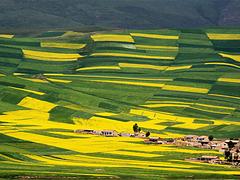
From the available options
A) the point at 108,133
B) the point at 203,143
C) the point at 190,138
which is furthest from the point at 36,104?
the point at 203,143

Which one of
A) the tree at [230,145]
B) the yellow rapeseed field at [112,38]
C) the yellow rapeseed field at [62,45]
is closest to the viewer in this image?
the tree at [230,145]

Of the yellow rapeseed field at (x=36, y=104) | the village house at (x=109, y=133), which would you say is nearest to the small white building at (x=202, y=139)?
the village house at (x=109, y=133)

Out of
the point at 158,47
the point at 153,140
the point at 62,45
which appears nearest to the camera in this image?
the point at 153,140

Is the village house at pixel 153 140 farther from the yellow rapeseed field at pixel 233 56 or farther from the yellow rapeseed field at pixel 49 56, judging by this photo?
the yellow rapeseed field at pixel 233 56

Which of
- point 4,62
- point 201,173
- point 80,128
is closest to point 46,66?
point 4,62

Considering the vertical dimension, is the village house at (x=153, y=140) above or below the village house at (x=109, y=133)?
below

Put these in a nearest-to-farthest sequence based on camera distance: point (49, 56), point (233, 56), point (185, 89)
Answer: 1. point (185, 89)
2. point (49, 56)
3. point (233, 56)

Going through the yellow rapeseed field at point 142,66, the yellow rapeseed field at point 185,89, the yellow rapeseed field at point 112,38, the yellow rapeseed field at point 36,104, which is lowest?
the yellow rapeseed field at point 36,104

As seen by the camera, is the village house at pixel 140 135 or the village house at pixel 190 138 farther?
the village house at pixel 140 135

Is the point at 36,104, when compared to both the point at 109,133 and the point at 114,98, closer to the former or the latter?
the point at 114,98
